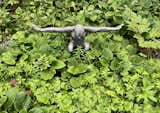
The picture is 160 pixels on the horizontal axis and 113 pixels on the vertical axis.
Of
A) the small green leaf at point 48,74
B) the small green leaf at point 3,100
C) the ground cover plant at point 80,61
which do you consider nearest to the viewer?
the small green leaf at point 3,100

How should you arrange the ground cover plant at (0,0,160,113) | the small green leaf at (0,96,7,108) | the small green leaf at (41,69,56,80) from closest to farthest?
the small green leaf at (0,96,7,108) < the ground cover plant at (0,0,160,113) < the small green leaf at (41,69,56,80)

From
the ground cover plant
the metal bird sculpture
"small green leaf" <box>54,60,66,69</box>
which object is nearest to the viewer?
the ground cover plant

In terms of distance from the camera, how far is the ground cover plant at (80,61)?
5098 mm

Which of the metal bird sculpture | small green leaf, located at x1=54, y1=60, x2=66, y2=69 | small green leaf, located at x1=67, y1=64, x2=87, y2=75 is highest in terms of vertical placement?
the metal bird sculpture

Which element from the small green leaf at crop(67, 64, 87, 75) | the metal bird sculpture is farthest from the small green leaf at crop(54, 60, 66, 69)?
the metal bird sculpture

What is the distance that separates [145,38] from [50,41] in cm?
172

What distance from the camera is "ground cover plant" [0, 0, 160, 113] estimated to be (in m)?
5.10

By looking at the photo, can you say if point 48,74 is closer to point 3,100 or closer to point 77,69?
point 77,69

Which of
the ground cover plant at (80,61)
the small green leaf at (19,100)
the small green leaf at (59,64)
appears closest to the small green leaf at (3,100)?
the ground cover plant at (80,61)

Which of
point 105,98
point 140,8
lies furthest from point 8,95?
point 140,8

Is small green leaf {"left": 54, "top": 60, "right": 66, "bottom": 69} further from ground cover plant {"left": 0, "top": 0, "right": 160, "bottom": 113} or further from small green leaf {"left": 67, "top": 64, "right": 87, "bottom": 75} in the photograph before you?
small green leaf {"left": 67, "top": 64, "right": 87, "bottom": 75}

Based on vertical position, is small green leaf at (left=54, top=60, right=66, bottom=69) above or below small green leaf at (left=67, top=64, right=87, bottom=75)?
above

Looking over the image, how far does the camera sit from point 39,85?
534 cm

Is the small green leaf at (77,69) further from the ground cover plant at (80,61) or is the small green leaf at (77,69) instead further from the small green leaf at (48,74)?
the small green leaf at (48,74)
